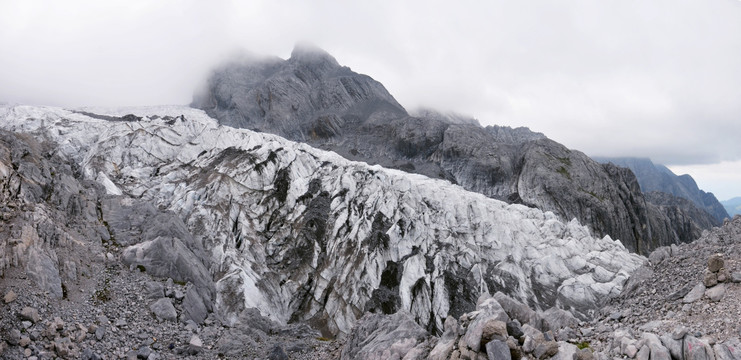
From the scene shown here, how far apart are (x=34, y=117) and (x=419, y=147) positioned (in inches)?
4119

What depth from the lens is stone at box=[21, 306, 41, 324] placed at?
1720cm

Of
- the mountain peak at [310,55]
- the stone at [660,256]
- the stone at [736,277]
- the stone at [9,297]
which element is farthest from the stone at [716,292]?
the mountain peak at [310,55]

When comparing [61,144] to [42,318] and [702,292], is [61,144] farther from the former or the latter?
[702,292]

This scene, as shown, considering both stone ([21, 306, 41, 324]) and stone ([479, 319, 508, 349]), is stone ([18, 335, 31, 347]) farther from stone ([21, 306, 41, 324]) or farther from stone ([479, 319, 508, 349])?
stone ([479, 319, 508, 349])

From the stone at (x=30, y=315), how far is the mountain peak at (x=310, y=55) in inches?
6703

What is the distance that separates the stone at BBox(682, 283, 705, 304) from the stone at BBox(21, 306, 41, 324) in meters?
34.2

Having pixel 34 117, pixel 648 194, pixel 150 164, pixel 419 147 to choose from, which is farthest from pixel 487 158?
pixel 648 194

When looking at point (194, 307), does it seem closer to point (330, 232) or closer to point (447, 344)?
point (447, 344)

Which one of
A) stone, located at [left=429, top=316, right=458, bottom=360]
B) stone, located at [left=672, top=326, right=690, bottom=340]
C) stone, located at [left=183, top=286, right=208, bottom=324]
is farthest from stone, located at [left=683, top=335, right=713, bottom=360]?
stone, located at [left=183, top=286, right=208, bottom=324]

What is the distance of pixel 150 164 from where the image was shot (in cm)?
6788

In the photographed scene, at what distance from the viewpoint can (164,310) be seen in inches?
926

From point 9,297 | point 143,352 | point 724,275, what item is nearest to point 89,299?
point 9,297

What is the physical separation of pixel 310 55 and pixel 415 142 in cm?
8832

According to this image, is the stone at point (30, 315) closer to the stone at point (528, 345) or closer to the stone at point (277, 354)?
the stone at point (277, 354)
